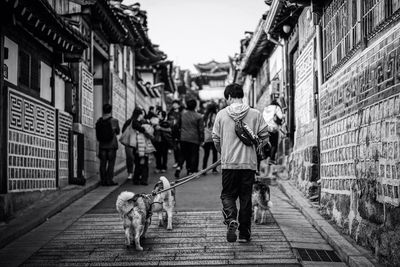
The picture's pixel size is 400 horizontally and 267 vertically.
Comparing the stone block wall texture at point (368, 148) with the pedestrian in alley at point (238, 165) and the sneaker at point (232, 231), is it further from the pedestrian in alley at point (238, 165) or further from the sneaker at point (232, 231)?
the sneaker at point (232, 231)

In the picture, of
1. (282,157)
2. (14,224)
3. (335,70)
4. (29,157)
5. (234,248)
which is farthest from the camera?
(282,157)

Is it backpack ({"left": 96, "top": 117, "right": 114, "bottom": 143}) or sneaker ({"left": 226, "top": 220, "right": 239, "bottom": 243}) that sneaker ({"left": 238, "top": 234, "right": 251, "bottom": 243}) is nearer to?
sneaker ({"left": 226, "top": 220, "right": 239, "bottom": 243})

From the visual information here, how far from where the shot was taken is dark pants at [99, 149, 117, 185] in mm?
13992

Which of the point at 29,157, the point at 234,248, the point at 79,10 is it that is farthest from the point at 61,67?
the point at 234,248

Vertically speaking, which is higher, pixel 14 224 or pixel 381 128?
pixel 381 128

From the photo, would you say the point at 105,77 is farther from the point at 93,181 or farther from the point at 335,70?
the point at 335,70

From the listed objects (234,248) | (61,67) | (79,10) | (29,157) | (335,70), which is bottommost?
(234,248)

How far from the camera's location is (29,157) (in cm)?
1050

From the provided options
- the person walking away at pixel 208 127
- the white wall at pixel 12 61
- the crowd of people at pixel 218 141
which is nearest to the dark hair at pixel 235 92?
the crowd of people at pixel 218 141

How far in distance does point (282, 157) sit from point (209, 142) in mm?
2415

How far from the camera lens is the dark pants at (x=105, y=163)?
45.9ft

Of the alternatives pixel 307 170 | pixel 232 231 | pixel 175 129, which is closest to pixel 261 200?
pixel 232 231

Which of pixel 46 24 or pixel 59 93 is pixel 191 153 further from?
pixel 46 24

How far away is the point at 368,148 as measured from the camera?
6719mm
